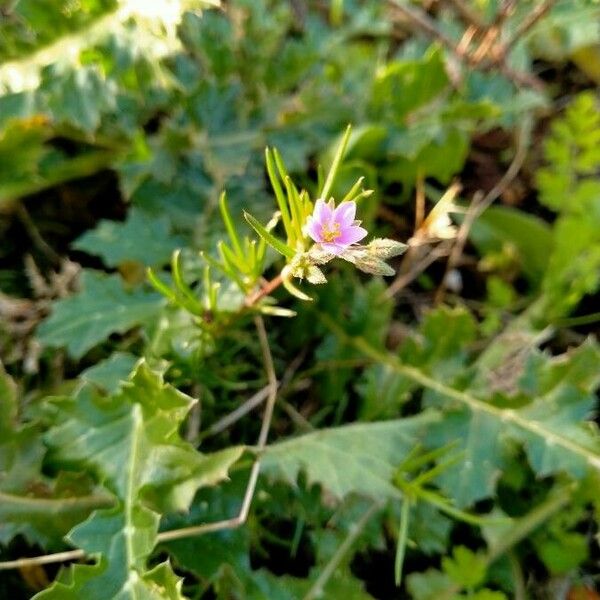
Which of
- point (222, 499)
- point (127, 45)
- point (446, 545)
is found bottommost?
point (446, 545)

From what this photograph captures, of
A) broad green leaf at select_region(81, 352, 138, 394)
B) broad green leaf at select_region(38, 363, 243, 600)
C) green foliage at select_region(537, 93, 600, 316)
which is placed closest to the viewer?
broad green leaf at select_region(38, 363, 243, 600)

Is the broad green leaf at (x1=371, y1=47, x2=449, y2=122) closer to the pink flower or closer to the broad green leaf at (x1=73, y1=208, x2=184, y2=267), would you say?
the broad green leaf at (x1=73, y1=208, x2=184, y2=267)

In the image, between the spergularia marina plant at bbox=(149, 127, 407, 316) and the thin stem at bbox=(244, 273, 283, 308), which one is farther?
the thin stem at bbox=(244, 273, 283, 308)

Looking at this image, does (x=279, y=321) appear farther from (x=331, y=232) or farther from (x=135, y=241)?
(x=331, y=232)

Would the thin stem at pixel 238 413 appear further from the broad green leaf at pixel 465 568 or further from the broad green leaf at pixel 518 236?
the broad green leaf at pixel 518 236

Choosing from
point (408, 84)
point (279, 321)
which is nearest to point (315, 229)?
point (279, 321)

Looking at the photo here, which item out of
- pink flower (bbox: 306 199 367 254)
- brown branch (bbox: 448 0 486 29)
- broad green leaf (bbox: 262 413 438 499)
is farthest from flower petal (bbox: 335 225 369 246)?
brown branch (bbox: 448 0 486 29)

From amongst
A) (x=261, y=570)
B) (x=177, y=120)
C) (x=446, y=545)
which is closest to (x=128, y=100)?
(x=177, y=120)

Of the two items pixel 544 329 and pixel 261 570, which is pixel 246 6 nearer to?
pixel 544 329
